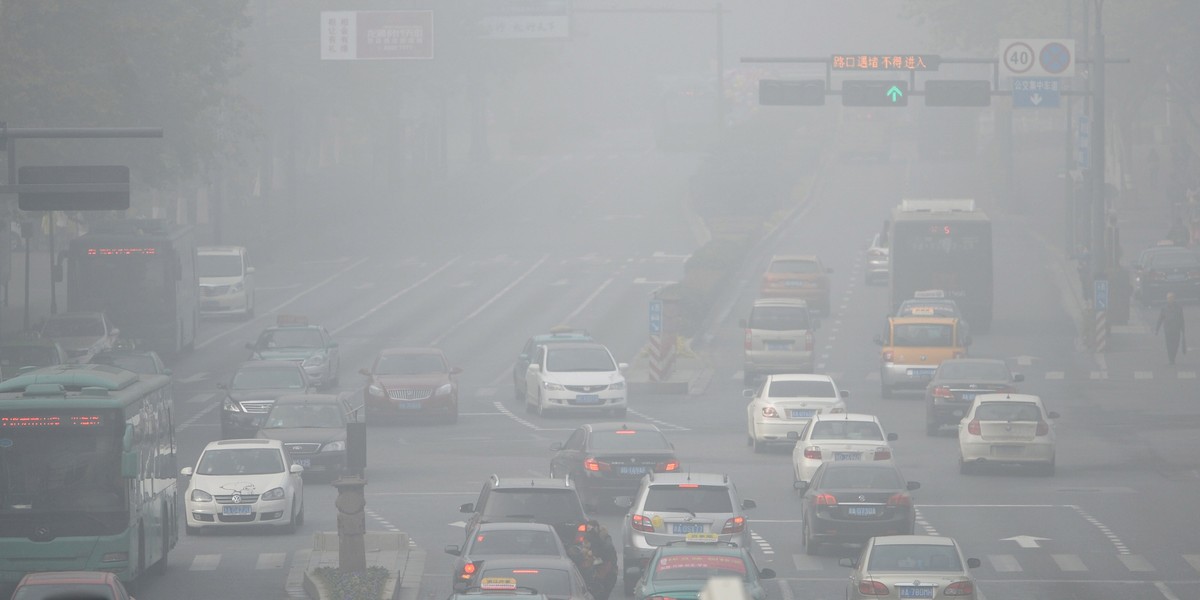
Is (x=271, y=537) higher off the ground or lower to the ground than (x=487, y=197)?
lower

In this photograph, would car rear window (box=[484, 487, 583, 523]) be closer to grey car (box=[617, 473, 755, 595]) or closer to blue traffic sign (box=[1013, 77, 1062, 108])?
grey car (box=[617, 473, 755, 595])

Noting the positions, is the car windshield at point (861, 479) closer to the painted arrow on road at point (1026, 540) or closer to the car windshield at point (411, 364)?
the painted arrow on road at point (1026, 540)

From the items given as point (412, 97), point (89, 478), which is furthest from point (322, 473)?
point (412, 97)

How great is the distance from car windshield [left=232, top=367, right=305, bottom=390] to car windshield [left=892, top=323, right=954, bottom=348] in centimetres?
1384

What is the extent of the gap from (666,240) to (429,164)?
3642 cm

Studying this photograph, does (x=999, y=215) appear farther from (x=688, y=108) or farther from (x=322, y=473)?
(x=322, y=473)

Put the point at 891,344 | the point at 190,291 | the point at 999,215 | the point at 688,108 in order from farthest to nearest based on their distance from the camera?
the point at 688,108, the point at 999,215, the point at 190,291, the point at 891,344

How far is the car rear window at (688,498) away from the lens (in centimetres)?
2153

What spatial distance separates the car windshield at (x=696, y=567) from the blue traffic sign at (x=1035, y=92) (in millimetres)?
33790

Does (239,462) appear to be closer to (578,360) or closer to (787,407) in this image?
(787,407)

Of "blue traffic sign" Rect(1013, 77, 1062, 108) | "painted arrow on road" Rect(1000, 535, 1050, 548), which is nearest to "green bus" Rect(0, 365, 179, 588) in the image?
"painted arrow on road" Rect(1000, 535, 1050, 548)

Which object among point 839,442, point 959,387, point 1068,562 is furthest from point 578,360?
point 1068,562

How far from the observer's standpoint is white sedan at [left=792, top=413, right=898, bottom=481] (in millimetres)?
27719

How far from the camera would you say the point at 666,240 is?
3049 inches
